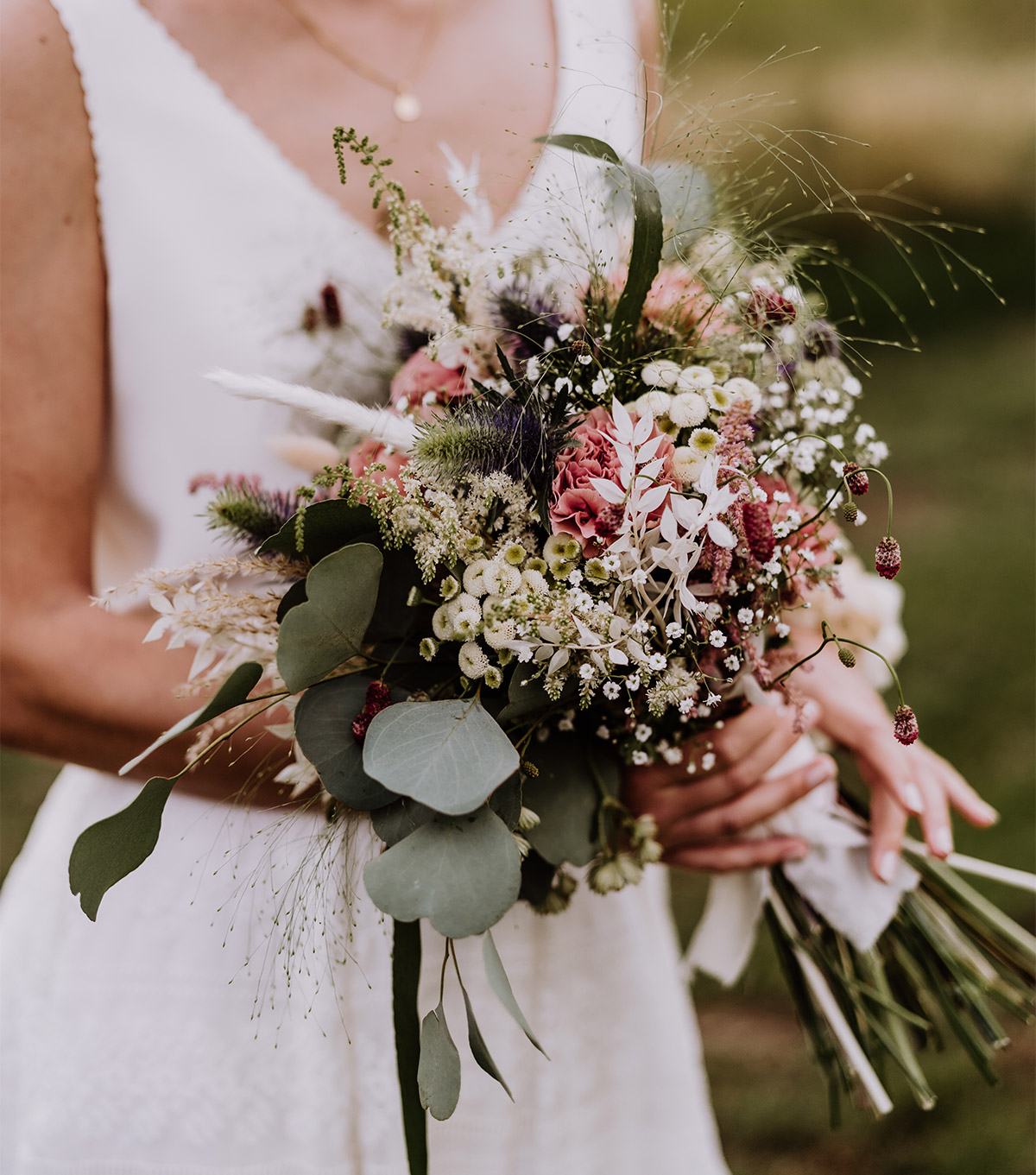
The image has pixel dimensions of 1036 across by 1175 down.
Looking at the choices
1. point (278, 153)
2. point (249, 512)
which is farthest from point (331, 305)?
point (249, 512)

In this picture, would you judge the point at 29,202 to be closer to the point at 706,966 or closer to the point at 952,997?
the point at 706,966

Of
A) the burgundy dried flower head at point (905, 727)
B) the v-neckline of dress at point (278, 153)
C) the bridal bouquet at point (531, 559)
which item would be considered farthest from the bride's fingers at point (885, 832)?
the v-neckline of dress at point (278, 153)

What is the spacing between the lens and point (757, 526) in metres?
0.86

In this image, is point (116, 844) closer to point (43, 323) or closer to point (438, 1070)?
point (438, 1070)

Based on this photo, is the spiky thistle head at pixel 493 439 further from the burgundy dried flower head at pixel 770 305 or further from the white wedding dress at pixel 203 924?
the white wedding dress at pixel 203 924

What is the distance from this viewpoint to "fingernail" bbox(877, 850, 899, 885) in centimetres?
126

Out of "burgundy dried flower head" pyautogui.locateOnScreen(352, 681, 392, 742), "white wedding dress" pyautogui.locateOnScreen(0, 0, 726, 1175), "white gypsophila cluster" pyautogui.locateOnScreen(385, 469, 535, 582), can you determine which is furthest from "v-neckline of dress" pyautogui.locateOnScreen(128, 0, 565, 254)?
"burgundy dried flower head" pyautogui.locateOnScreen(352, 681, 392, 742)

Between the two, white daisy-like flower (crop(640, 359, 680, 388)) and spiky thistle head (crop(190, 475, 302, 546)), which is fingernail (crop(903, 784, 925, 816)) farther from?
spiky thistle head (crop(190, 475, 302, 546))

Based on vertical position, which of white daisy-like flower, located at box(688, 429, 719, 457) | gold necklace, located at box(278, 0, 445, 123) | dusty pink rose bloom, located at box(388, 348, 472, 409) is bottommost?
dusty pink rose bloom, located at box(388, 348, 472, 409)

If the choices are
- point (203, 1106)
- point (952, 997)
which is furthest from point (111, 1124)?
point (952, 997)

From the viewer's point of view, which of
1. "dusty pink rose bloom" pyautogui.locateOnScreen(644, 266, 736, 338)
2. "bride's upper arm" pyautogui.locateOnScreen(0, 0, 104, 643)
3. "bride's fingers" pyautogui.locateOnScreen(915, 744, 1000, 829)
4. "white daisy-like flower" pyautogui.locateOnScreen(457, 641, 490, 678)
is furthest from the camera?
"bride's fingers" pyautogui.locateOnScreen(915, 744, 1000, 829)

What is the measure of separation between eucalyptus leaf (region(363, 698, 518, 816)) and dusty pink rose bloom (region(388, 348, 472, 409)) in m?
0.31

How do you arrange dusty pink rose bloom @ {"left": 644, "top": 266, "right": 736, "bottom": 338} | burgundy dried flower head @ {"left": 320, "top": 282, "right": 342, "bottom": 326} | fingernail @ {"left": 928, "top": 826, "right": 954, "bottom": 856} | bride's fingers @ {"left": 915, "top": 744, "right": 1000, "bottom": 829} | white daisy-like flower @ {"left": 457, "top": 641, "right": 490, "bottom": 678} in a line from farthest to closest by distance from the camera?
bride's fingers @ {"left": 915, "top": 744, "right": 1000, "bottom": 829}
fingernail @ {"left": 928, "top": 826, "right": 954, "bottom": 856}
burgundy dried flower head @ {"left": 320, "top": 282, "right": 342, "bottom": 326}
dusty pink rose bloom @ {"left": 644, "top": 266, "right": 736, "bottom": 338}
white daisy-like flower @ {"left": 457, "top": 641, "right": 490, "bottom": 678}

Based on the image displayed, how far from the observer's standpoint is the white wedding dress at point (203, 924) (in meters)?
1.21
